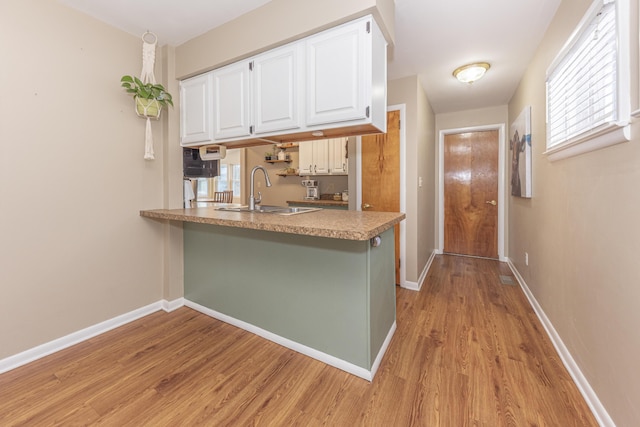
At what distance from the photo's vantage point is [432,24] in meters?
2.17

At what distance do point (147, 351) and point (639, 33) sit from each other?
3.06 meters

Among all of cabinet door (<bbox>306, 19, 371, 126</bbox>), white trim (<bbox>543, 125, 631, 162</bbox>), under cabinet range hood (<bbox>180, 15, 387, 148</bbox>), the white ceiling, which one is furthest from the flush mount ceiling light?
cabinet door (<bbox>306, 19, 371, 126</bbox>)

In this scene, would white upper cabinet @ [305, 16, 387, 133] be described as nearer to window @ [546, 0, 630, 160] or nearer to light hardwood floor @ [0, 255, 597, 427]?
window @ [546, 0, 630, 160]

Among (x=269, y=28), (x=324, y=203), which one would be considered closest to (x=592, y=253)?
(x=269, y=28)

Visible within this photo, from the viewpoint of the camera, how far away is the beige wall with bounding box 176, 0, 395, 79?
170cm

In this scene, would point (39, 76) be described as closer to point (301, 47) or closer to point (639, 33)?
point (301, 47)

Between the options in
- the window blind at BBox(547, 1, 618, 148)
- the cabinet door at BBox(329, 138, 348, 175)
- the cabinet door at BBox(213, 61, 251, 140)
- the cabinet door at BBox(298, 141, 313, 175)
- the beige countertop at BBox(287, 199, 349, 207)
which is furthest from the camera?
the cabinet door at BBox(298, 141, 313, 175)

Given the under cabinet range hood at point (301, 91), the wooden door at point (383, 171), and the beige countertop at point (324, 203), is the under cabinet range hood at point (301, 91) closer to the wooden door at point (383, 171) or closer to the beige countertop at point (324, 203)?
the wooden door at point (383, 171)

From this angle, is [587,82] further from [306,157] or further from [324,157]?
[306,157]

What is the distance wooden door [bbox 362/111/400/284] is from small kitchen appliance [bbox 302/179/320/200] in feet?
4.79

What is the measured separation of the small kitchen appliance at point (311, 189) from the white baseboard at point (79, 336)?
104 inches

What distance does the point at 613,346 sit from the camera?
1.25 m

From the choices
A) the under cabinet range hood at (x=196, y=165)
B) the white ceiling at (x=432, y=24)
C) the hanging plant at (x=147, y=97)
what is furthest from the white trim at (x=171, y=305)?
the white ceiling at (x=432, y=24)

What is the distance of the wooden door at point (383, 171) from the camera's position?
10.3 feet
